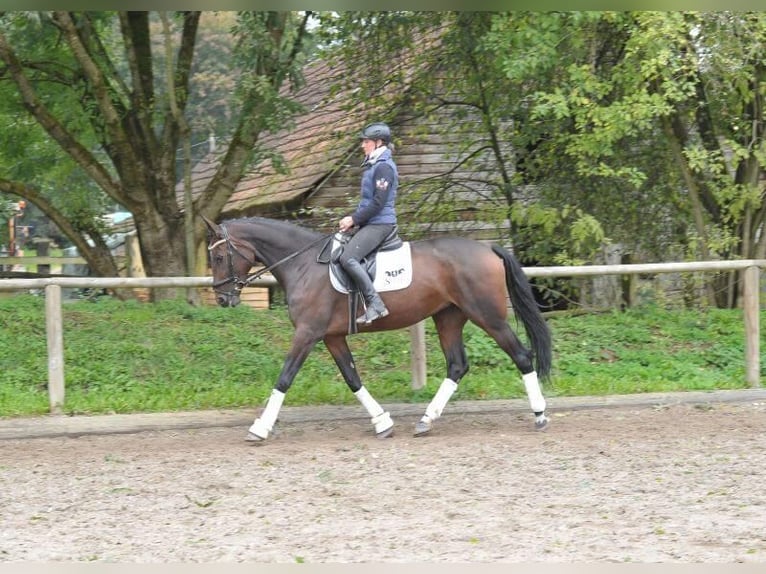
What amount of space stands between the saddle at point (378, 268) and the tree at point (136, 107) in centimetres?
457

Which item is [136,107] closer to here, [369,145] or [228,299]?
[228,299]

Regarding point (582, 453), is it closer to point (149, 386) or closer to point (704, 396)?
point (704, 396)

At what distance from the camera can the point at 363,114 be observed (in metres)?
13.5

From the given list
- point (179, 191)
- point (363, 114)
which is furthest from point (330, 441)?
point (179, 191)

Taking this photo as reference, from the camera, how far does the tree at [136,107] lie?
12.1 meters

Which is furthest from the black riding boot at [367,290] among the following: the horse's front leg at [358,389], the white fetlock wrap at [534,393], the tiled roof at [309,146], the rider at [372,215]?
the tiled roof at [309,146]

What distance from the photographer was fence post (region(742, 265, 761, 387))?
975cm

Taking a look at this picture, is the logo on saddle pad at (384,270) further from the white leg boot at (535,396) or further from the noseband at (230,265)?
the white leg boot at (535,396)

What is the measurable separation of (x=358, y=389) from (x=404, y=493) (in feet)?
6.95

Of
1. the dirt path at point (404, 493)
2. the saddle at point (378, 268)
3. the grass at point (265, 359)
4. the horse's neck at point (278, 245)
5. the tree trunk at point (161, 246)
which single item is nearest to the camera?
the dirt path at point (404, 493)

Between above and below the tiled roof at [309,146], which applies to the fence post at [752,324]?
below

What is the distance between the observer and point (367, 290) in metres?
7.74

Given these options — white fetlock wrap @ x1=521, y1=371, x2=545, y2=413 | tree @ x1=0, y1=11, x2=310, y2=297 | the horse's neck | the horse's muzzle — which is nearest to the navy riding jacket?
the horse's neck

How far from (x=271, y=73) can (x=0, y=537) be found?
8.19 metres
